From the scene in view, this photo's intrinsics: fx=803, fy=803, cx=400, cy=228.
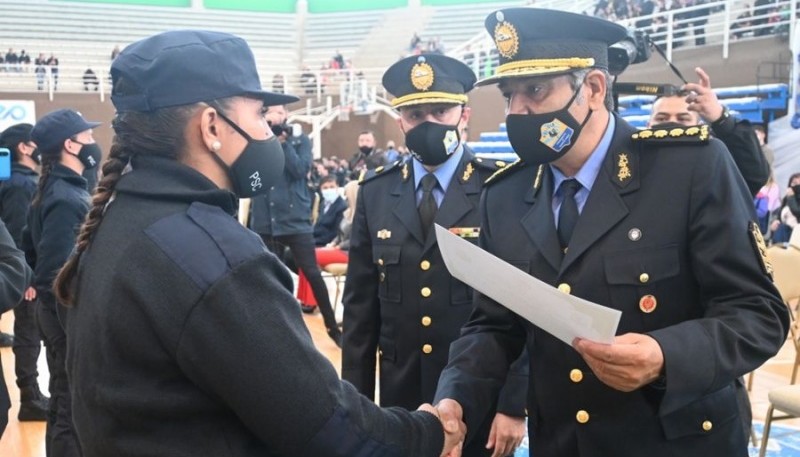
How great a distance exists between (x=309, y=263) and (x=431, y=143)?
363 cm

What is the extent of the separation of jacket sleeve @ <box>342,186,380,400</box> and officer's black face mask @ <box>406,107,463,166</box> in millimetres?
302

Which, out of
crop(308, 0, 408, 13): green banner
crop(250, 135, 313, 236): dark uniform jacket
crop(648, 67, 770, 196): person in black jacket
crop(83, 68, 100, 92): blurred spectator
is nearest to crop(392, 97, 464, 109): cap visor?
crop(648, 67, 770, 196): person in black jacket

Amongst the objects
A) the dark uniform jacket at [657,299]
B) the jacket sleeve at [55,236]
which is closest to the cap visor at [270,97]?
the dark uniform jacket at [657,299]

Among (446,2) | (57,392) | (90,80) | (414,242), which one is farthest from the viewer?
(446,2)

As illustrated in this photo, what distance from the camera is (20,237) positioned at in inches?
195

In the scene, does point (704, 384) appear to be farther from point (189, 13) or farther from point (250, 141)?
point (189, 13)

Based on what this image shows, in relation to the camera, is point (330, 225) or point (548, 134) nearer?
point (548, 134)

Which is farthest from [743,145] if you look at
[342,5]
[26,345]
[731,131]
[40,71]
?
[342,5]

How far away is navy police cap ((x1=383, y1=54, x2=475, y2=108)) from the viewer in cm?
260

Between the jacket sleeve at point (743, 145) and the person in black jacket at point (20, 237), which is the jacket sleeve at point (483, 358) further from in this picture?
the person in black jacket at point (20, 237)

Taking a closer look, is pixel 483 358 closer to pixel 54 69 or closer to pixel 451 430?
pixel 451 430

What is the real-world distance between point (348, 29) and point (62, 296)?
25626 millimetres

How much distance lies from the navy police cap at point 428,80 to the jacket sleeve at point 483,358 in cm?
84

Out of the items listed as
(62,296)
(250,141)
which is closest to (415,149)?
(250,141)
